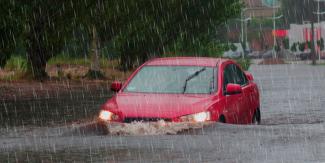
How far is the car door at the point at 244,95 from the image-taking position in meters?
14.0

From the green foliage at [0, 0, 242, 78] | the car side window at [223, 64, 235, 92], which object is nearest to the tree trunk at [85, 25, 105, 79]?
the green foliage at [0, 0, 242, 78]

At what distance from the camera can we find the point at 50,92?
27.9 metres

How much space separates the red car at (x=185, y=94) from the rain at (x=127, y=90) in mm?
32

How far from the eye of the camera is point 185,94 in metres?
12.9

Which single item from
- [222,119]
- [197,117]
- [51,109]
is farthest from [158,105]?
[51,109]

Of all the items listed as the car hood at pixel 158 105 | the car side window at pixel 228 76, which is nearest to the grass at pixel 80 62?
the car side window at pixel 228 76

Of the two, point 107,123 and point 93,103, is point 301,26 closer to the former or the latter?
point 93,103

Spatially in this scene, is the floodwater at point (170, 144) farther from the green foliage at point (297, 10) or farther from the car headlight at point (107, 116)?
the green foliage at point (297, 10)

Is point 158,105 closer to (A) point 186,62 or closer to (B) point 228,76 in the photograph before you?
(A) point 186,62

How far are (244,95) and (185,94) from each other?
1702 mm

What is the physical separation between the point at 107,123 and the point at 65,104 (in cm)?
1120

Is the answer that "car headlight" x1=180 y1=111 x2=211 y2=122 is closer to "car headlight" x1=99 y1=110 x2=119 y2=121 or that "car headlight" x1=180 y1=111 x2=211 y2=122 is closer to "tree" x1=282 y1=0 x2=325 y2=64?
"car headlight" x1=99 y1=110 x2=119 y2=121

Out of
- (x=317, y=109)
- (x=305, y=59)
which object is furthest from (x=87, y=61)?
(x=305, y=59)

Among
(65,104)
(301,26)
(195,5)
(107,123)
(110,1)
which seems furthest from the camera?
(301,26)
